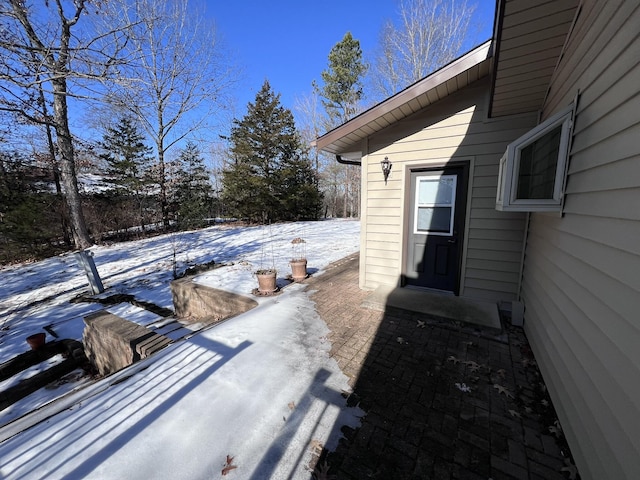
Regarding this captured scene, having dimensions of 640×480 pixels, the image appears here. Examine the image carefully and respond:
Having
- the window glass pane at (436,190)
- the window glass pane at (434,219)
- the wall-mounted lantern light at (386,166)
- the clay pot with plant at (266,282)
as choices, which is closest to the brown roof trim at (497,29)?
the window glass pane at (436,190)

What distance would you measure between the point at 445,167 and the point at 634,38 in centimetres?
233

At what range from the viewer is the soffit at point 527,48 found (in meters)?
1.89

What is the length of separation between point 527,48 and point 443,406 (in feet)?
10.2

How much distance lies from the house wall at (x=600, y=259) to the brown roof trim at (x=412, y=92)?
2.81 ft

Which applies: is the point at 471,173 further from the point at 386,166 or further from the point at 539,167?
the point at 386,166

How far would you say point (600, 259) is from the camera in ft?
4.68

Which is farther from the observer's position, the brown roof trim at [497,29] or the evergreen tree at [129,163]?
the evergreen tree at [129,163]

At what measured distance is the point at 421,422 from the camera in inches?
72.2

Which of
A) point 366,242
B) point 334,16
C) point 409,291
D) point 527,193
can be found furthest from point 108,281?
point 334,16

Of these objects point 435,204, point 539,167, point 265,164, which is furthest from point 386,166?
point 265,164

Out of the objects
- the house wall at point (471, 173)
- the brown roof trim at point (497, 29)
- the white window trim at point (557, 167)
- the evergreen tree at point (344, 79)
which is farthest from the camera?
the evergreen tree at point (344, 79)

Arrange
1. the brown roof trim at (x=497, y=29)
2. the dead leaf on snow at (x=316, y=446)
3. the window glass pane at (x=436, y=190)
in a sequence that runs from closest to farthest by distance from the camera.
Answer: the dead leaf on snow at (x=316, y=446) → the brown roof trim at (x=497, y=29) → the window glass pane at (x=436, y=190)

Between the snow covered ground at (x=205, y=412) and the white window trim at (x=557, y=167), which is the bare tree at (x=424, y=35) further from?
the snow covered ground at (x=205, y=412)

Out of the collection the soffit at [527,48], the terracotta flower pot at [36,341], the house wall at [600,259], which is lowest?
the terracotta flower pot at [36,341]
